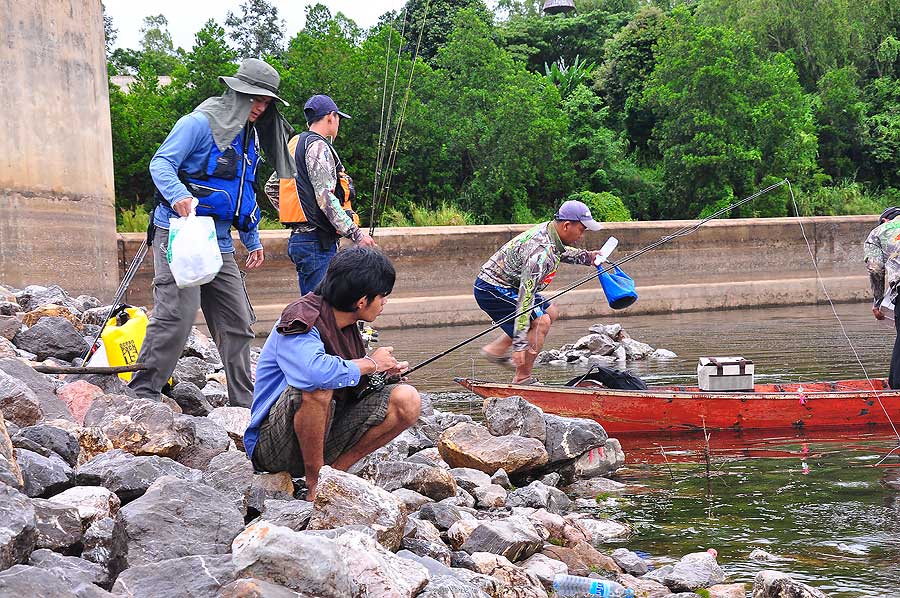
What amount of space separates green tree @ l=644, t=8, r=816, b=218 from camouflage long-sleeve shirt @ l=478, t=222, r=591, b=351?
17141 millimetres

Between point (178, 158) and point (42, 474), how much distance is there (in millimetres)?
2388

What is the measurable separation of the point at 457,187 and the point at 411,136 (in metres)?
1.81

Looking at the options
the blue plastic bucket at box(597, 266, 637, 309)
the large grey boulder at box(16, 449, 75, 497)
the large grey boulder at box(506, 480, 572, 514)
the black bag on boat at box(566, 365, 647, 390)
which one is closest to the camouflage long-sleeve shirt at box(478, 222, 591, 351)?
the blue plastic bucket at box(597, 266, 637, 309)

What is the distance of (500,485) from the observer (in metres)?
6.21

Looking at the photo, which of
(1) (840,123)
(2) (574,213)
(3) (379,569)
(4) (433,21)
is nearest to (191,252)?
(3) (379,569)

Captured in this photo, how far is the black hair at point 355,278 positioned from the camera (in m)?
4.40

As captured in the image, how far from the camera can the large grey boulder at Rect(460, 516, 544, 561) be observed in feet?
14.3

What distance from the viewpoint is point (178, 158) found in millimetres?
5930

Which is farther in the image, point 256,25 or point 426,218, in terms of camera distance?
point 256,25

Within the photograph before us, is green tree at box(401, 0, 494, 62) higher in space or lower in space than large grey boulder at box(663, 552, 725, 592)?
higher

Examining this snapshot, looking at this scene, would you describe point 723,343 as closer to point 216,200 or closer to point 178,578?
point 216,200

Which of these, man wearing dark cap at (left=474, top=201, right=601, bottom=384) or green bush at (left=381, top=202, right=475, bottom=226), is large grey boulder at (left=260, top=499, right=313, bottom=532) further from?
green bush at (left=381, top=202, right=475, bottom=226)

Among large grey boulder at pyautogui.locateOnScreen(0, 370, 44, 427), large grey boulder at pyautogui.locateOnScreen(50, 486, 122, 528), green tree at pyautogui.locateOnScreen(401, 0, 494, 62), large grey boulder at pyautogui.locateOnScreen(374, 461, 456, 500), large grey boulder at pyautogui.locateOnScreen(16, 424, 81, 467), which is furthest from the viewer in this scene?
green tree at pyautogui.locateOnScreen(401, 0, 494, 62)

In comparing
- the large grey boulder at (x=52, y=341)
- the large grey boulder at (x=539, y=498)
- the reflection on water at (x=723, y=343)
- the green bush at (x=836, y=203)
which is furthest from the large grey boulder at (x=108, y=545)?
the green bush at (x=836, y=203)
